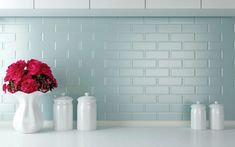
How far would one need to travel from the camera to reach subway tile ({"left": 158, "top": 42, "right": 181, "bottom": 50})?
2.37 metres

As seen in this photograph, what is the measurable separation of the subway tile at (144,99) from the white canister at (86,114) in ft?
1.11

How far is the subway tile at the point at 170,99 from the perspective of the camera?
237 cm

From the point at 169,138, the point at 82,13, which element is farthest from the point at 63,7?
the point at 169,138

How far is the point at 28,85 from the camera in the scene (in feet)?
6.73

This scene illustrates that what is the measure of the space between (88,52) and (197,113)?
85cm

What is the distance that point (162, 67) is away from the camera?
2.38 metres

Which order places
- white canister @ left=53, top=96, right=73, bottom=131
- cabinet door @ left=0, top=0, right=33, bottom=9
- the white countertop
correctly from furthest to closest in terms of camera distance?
white canister @ left=53, top=96, right=73, bottom=131 → cabinet door @ left=0, top=0, right=33, bottom=9 → the white countertop

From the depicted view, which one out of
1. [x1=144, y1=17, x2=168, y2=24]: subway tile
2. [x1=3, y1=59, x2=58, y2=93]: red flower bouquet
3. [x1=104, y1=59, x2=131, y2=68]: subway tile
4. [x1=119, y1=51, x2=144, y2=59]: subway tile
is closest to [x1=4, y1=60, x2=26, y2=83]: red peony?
[x1=3, y1=59, x2=58, y2=93]: red flower bouquet

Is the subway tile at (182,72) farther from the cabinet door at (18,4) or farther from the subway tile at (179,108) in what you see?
the cabinet door at (18,4)

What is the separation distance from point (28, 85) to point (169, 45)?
1000 mm

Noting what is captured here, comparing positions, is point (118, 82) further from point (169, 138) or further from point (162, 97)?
point (169, 138)

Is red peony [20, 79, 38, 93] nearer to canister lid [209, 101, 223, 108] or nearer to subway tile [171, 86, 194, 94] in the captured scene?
subway tile [171, 86, 194, 94]

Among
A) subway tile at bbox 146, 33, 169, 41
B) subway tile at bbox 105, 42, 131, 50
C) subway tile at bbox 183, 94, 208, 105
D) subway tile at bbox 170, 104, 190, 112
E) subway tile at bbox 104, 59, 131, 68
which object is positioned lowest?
subway tile at bbox 170, 104, 190, 112

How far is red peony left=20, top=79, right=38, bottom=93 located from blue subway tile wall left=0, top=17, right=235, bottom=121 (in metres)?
0.30
